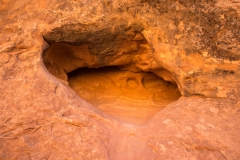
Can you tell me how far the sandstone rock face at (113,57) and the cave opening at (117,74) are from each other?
0.02 metres

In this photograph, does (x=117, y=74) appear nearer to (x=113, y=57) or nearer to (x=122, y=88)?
(x=122, y=88)

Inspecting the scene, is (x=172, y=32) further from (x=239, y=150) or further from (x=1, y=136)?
(x=1, y=136)

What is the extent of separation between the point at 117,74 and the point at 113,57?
14.9 inches

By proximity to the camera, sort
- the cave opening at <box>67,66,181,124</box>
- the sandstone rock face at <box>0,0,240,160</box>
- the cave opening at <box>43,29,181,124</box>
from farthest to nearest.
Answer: the cave opening at <box>67,66,181,124</box> → the cave opening at <box>43,29,181,124</box> → the sandstone rock face at <box>0,0,240,160</box>

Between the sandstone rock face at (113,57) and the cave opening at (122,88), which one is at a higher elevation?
the sandstone rock face at (113,57)

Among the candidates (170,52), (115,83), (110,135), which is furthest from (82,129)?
(115,83)

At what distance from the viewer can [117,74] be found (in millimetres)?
2965

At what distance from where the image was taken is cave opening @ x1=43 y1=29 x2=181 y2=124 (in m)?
2.45

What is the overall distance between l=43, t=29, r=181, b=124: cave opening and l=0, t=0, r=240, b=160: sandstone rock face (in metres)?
0.02

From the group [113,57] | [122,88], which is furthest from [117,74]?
[113,57]

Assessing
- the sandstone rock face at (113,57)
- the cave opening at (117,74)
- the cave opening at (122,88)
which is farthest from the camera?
the cave opening at (122,88)

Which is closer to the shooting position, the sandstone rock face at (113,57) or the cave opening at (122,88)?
the sandstone rock face at (113,57)

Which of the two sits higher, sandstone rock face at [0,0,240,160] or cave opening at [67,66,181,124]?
sandstone rock face at [0,0,240,160]

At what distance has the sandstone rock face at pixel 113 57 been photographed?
171 cm
